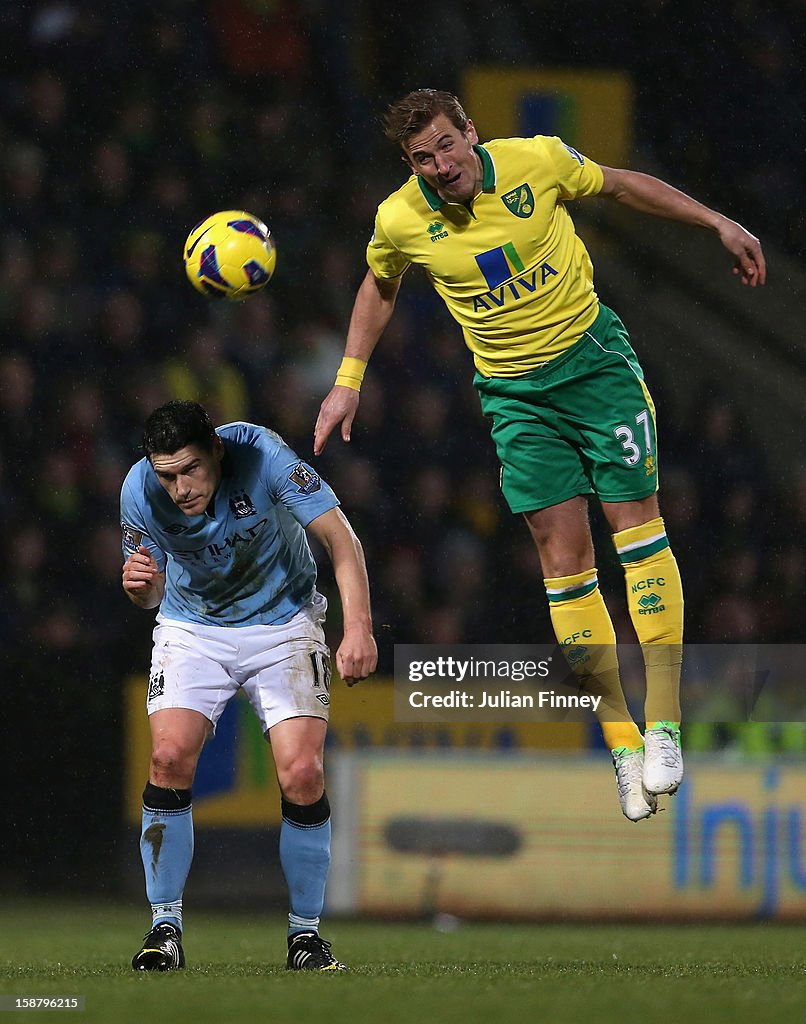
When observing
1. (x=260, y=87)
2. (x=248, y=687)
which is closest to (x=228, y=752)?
(x=248, y=687)

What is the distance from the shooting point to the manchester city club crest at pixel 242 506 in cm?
472

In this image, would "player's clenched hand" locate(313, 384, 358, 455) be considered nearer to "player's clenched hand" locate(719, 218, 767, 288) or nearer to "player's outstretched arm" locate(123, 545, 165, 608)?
"player's outstretched arm" locate(123, 545, 165, 608)

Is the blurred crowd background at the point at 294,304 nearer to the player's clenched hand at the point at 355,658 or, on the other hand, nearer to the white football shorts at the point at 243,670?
the white football shorts at the point at 243,670

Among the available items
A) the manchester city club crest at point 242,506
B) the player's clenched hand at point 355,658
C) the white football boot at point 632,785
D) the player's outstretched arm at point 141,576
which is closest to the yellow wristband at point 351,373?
the manchester city club crest at point 242,506

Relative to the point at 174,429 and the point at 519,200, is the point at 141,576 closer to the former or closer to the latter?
the point at 174,429

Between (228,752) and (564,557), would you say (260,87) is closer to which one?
(228,752)

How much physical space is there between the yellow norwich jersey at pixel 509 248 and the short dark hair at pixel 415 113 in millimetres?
182

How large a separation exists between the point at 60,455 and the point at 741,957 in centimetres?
411

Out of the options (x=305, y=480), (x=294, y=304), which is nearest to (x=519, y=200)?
(x=305, y=480)

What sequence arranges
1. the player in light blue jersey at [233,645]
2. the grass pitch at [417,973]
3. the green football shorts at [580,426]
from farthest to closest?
the green football shorts at [580,426], the player in light blue jersey at [233,645], the grass pitch at [417,973]

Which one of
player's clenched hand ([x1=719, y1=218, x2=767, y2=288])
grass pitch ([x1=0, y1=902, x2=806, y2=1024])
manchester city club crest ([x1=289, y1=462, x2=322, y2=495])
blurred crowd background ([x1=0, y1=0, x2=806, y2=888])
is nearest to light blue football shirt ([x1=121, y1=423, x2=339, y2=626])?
manchester city club crest ([x1=289, y1=462, x2=322, y2=495])

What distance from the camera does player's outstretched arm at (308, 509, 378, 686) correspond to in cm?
416

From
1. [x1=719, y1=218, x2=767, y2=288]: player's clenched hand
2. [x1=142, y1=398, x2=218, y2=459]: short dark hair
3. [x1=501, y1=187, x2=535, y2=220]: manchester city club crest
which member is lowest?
[x1=142, y1=398, x2=218, y2=459]: short dark hair

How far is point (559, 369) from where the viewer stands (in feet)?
16.1
